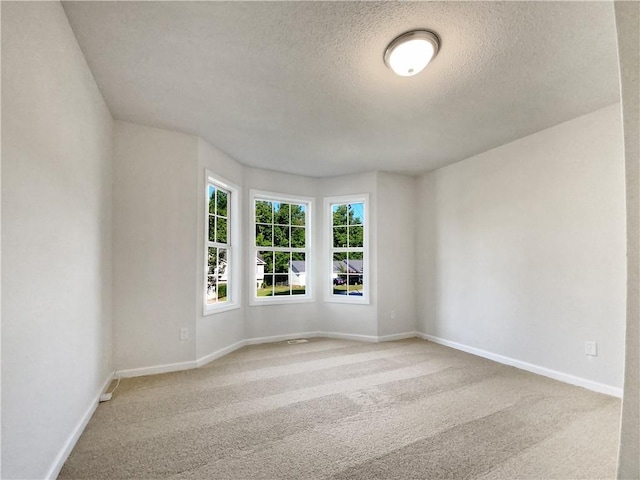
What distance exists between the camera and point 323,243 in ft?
16.5

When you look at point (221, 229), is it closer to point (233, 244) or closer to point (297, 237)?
point (233, 244)

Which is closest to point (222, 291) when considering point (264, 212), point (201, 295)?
point (201, 295)

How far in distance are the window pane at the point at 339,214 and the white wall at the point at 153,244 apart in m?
2.28

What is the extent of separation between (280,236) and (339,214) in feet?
3.38

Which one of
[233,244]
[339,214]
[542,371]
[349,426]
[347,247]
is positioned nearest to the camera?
[349,426]

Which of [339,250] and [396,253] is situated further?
[339,250]

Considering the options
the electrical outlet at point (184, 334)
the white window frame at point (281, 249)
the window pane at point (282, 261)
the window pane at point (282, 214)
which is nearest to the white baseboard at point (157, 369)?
the electrical outlet at point (184, 334)

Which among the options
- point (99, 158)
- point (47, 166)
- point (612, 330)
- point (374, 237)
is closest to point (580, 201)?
point (612, 330)

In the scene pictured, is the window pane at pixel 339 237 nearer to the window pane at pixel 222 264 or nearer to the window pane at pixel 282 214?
the window pane at pixel 282 214

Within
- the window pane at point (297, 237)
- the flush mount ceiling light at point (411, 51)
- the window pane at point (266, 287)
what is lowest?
the window pane at point (266, 287)

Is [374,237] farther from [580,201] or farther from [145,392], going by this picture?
[145,392]

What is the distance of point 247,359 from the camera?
3789 mm

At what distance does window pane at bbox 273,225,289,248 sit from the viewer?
15.9ft

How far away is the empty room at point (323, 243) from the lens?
1.66 metres
